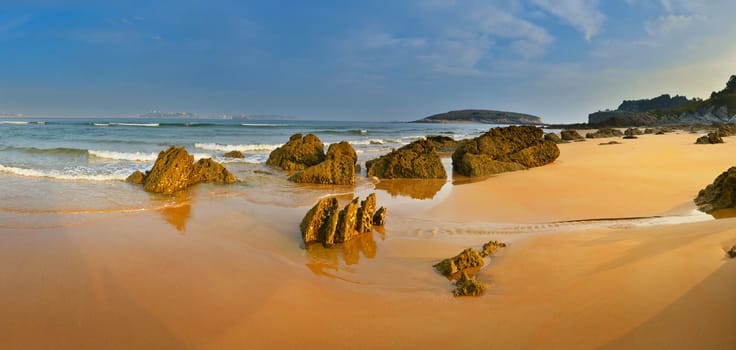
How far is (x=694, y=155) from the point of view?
45.7 feet

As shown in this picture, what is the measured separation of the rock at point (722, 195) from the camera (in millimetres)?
6148

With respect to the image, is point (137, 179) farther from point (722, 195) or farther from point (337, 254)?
point (722, 195)

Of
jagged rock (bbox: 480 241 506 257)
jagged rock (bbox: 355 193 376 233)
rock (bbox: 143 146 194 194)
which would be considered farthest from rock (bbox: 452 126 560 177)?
rock (bbox: 143 146 194 194)

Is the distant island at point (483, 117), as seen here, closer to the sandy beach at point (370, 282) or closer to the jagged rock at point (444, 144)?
the jagged rock at point (444, 144)

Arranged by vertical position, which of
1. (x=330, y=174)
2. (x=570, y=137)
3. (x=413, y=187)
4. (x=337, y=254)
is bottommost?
(x=337, y=254)

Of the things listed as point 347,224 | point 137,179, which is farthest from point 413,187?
point 137,179

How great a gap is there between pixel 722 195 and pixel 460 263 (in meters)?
5.24

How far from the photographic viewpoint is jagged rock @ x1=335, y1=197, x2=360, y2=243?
548cm

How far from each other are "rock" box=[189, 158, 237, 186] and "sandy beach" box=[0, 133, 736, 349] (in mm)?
3750

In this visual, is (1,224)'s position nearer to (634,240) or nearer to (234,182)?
(234,182)

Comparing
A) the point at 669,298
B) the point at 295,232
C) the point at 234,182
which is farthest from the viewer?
the point at 234,182

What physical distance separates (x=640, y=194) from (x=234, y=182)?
32.3ft

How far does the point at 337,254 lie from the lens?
503 cm

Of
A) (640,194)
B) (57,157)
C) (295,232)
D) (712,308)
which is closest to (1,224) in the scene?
(295,232)
